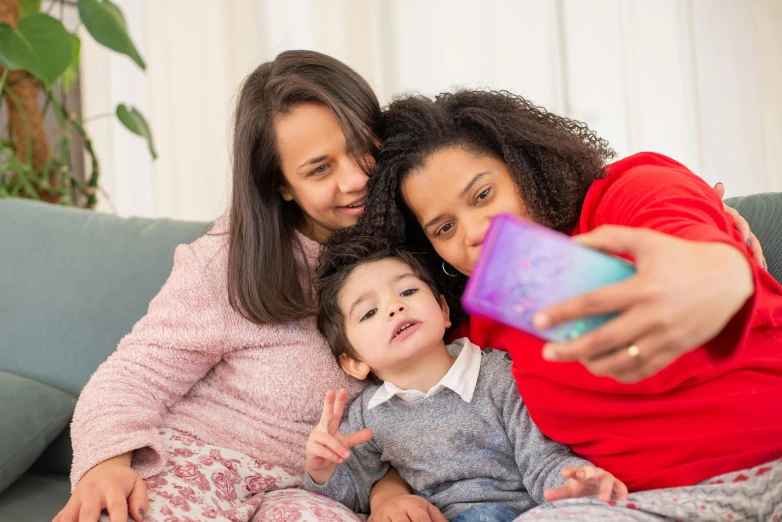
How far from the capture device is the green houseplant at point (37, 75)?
6.58ft

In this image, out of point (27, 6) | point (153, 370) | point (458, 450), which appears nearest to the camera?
point (458, 450)

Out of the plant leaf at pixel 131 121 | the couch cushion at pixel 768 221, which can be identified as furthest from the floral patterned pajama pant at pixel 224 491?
the plant leaf at pixel 131 121

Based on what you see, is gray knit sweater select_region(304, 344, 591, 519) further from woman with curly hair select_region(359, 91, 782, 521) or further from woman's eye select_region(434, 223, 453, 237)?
woman's eye select_region(434, 223, 453, 237)

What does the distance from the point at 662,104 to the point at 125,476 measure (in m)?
1.74

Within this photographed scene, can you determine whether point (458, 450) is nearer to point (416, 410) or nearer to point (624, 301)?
point (416, 410)

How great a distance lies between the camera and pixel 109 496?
3.52 ft

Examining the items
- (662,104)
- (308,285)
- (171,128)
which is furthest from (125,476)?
(171,128)

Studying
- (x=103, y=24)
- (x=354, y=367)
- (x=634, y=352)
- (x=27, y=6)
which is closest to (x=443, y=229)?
(x=354, y=367)

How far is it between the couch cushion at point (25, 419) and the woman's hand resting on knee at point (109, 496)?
0.34 metres

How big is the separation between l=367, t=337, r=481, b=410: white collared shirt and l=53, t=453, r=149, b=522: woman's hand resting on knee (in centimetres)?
40

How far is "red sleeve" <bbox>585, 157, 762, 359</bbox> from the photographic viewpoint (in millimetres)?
702

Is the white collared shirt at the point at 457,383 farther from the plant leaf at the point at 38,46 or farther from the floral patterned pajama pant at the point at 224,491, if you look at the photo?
the plant leaf at the point at 38,46

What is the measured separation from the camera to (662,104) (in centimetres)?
215

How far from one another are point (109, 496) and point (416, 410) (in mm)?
489
